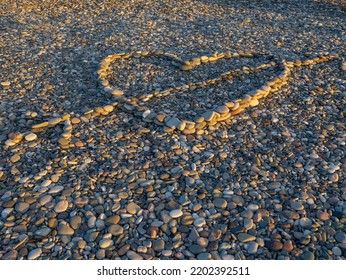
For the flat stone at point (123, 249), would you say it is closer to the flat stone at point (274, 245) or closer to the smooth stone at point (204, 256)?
the smooth stone at point (204, 256)

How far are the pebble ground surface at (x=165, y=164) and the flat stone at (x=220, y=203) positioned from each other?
0.02m

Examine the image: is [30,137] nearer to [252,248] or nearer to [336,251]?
[252,248]

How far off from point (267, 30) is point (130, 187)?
6472 millimetres

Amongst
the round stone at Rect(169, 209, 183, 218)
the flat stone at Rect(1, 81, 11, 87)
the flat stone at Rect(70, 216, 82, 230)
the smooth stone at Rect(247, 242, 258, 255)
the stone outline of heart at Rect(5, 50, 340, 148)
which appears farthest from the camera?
the flat stone at Rect(1, 81, 11, 87)

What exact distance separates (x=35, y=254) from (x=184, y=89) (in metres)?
3.74

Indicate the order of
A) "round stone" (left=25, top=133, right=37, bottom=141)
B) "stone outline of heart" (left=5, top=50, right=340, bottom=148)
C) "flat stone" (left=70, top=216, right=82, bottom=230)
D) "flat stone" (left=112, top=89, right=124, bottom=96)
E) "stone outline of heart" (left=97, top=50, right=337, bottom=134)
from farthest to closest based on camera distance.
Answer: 1. "flat stone" (left=112, top=89, right=124, bottom=96)
2. "stone outline of heart" (left=97, top=50, right=337, bottom=134)
3. "stone outline of heart" (left=5, top=50, right=340, bottom=148)
4. "round stone" (left=25, top=133, right=37, bottom=141)
5. "flat stone" (left=70, top=216, right=82, bottom=230)

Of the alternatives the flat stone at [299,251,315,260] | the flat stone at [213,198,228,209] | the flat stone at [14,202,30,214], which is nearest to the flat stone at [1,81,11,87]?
the flat stone at [14,202,30,214]

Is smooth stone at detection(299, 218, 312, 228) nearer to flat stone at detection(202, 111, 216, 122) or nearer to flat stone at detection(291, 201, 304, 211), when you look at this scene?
flat stone at detection(291, 201, 304, 211)

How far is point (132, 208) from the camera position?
415cm

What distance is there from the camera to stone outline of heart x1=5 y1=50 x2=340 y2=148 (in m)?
5.42

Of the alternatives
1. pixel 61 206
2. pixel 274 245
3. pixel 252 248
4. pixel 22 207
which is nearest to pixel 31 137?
pixel 22 207

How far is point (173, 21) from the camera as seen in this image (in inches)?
391

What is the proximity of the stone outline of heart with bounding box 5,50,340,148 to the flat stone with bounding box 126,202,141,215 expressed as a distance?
1403mm

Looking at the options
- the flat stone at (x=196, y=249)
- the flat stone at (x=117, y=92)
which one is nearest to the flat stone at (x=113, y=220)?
the flat stone at (x=196, y=249)
